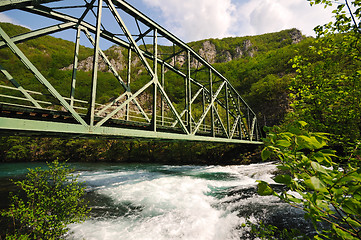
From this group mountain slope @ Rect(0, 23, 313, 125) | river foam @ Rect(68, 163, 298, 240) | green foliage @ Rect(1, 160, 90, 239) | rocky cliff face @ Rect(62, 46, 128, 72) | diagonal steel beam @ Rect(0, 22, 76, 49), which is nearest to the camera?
green foliage @ Rect(1, 160, 90, 239)

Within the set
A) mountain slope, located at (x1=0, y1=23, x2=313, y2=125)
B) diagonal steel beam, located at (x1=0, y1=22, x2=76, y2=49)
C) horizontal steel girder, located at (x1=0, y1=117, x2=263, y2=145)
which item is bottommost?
horizontal steel girder, located at (x1=0, y1=117, x2=263, y2=145)

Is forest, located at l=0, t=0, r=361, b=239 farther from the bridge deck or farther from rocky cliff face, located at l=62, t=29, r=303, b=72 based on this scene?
rocky cliff face, located at l=62, t=29, r=303, b=72

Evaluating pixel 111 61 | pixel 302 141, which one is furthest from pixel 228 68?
pixel 302 141

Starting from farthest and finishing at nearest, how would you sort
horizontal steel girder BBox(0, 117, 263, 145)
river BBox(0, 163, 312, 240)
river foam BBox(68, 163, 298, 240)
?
river foam BBox(68, 163, 298, 240)
river BBox(0, 163, 312, 240)
horizontal steel girder BBox(0, 117, 263, 145)

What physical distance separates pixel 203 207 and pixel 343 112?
6550 mm

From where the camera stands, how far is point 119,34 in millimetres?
10078

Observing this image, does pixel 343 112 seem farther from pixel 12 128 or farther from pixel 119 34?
pixel 119 34

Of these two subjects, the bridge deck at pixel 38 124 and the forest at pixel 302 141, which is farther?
the bridge deck at pixel 38 124

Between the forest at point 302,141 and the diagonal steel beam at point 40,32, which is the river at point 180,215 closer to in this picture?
the forest at point 302,141

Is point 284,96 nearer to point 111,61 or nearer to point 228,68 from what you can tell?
point 228,68

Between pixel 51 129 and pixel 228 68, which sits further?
pixel 228 68

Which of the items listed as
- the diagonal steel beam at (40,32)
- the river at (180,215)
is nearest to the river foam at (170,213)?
the river at (180,215)

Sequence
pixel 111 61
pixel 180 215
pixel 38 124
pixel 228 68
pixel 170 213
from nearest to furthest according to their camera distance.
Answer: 1. pixel 38 124
2. pixel 180 215
3. pixel 170 213
4. pixel 228 68
5. pixel 111 61

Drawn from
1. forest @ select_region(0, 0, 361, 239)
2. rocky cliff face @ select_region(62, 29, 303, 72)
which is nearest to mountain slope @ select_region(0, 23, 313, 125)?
rocky cliff face @ select_region(62, 29, 303, 72)
